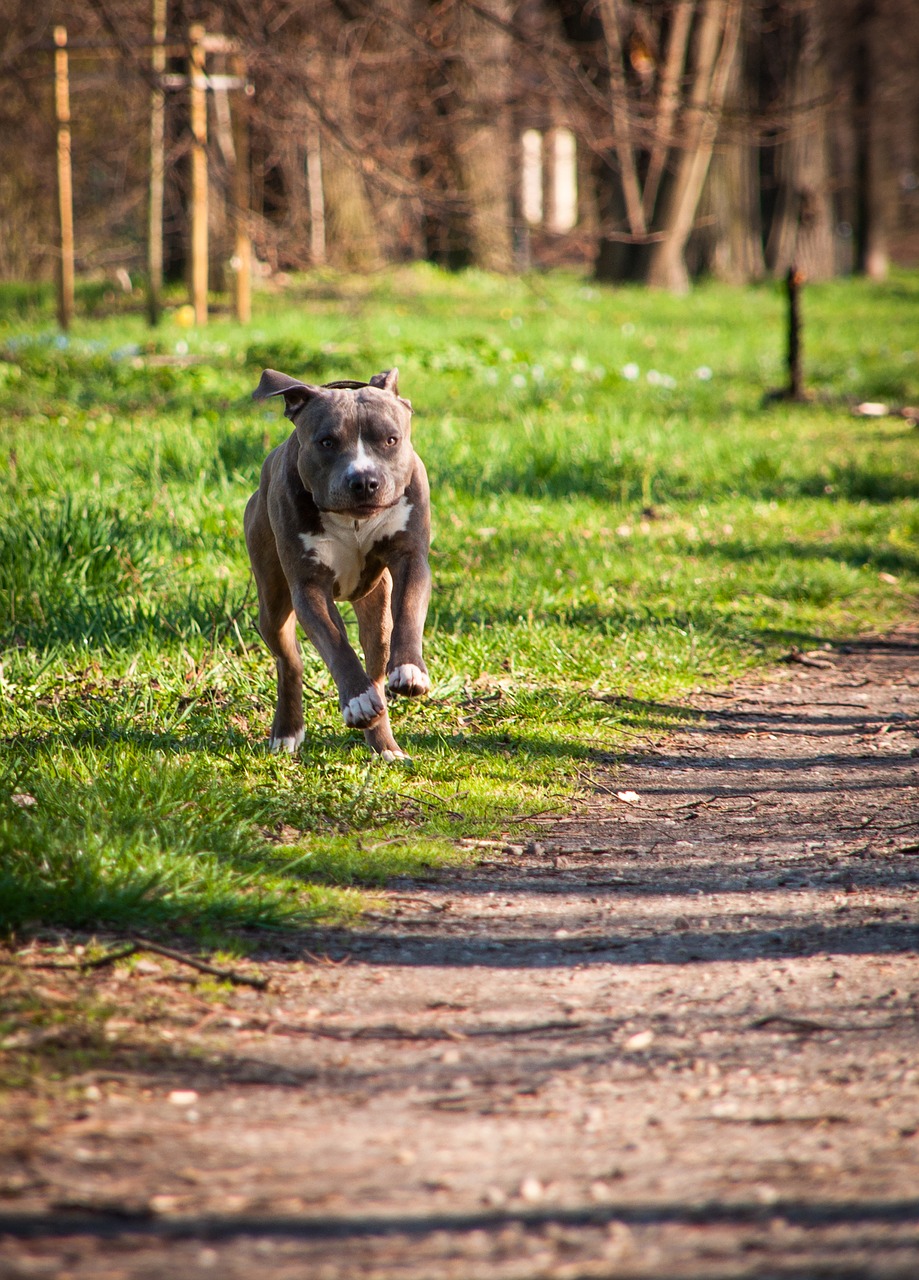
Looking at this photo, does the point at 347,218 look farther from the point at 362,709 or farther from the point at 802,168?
the point at 362,709

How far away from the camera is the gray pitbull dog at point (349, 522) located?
12.9 feet

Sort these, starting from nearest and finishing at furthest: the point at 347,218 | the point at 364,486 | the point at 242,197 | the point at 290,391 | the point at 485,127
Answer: the point at 364,486 < the point at 290,391 < the point at 242,197 < the point at 485,127 < the point at 347,218

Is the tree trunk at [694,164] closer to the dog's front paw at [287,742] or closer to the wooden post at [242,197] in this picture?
the wooden post at [242,197]

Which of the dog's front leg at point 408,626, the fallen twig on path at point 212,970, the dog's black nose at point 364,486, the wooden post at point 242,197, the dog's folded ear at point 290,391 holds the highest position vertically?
the wooden post at point 242,197

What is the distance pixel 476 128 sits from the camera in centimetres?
1315

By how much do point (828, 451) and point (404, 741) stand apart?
19.8ft

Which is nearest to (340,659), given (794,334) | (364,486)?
(364,486)

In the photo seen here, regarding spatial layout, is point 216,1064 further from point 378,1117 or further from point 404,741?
point 404,741

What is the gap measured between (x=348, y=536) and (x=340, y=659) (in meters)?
0.38

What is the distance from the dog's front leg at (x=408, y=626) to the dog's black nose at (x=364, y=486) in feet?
1.11

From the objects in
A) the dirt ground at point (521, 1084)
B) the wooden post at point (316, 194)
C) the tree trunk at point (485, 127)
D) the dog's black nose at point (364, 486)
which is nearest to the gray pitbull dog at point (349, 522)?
the dog's black nose at point (364, 486)

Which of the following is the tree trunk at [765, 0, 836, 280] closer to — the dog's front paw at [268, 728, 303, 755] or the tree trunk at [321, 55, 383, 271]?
the tree trunk at [321, 55, 383, 271]

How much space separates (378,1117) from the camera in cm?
249

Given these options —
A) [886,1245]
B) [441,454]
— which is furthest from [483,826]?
[441,454]
